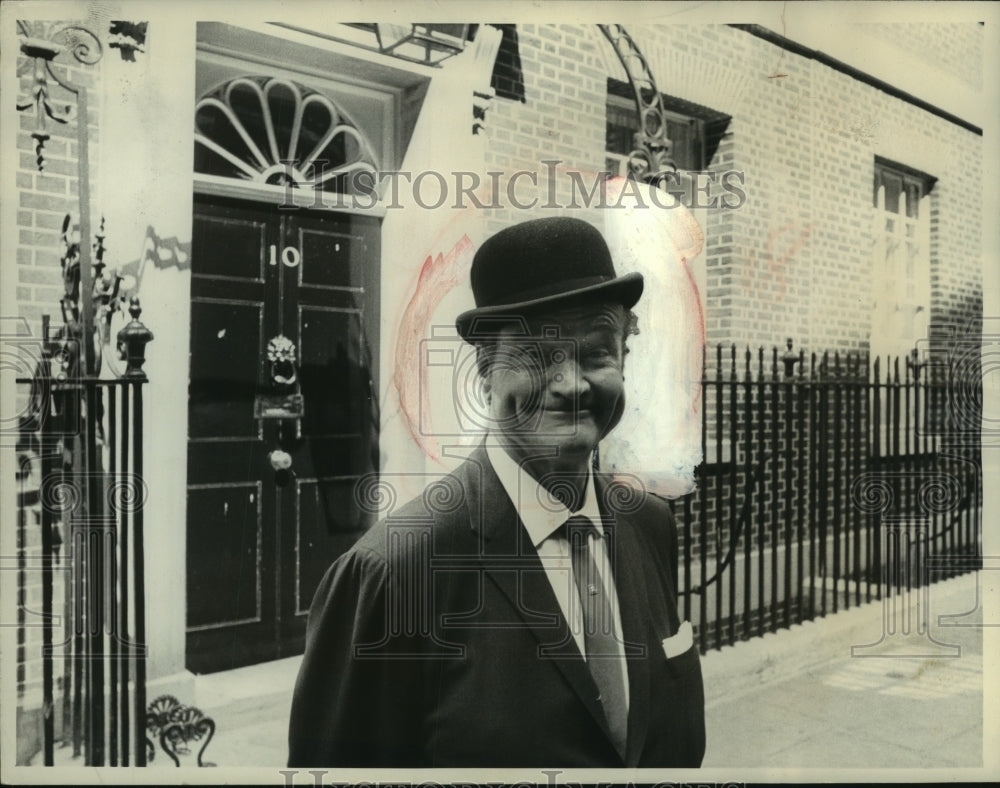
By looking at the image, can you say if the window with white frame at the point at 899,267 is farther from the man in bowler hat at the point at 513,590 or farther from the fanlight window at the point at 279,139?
the fanlight window at the point at 279,139

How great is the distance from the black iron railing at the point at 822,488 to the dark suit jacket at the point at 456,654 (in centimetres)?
72

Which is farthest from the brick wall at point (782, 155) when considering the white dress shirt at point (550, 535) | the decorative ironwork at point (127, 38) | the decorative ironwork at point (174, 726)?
the decorative ironwork at point (174, 726)

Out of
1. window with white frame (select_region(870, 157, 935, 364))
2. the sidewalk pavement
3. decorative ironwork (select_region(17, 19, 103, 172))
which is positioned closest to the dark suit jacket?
the sidewalk pavement

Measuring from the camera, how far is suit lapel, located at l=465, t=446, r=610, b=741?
310 cm

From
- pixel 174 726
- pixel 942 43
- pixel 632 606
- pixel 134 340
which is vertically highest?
pixel 942 43

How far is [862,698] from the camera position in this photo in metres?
3.50

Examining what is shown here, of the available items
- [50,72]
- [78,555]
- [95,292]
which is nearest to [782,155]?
[95,292]

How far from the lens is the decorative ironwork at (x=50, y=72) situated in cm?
316

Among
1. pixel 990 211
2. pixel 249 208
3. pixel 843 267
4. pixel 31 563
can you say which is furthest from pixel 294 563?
pixel 990 211

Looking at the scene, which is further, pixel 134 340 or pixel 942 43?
pixel 942 43

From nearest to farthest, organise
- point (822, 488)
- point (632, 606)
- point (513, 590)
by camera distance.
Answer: point (513, 590)
point (632, 606)
point (822, 488)

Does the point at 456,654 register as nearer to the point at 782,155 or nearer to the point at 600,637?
the point at 600,637

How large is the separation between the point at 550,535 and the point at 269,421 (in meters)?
1.30

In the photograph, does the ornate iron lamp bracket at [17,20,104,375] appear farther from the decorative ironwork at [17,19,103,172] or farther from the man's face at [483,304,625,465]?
the man's face at [483,304,625,465]
